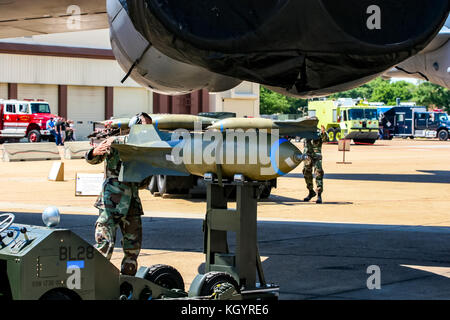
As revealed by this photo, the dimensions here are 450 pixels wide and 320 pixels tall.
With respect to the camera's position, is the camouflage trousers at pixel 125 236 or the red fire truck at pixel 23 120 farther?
the red fire truck at pixel 23 120

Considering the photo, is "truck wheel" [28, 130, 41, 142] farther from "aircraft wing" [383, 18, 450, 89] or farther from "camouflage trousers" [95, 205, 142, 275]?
"camouflage trousers" [95, 205, 142, 275]

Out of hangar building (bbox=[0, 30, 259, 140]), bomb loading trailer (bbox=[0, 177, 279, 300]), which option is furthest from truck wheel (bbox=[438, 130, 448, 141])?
bomb loading trailer (bbox=[0, 177, 279, 300])

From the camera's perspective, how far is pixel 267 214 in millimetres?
14227

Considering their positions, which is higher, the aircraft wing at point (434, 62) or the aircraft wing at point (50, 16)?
the aircraft wing at point (50, 16)

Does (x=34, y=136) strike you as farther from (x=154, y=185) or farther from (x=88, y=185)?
(x=88, y=185)

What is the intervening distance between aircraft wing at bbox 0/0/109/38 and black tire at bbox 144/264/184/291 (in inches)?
175

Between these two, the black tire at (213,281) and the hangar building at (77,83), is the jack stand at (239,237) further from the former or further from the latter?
the hangar building at (77,83)

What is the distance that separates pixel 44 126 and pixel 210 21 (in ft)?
133

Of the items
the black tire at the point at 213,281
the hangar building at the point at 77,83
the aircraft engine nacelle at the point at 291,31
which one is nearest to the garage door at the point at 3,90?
the hangar building at the point at 77,83

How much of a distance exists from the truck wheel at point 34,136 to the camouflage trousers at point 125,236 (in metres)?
36.9

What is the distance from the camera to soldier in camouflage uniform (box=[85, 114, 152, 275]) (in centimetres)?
752

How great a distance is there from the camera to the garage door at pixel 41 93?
52188 mm

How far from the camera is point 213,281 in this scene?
20.8 feet
